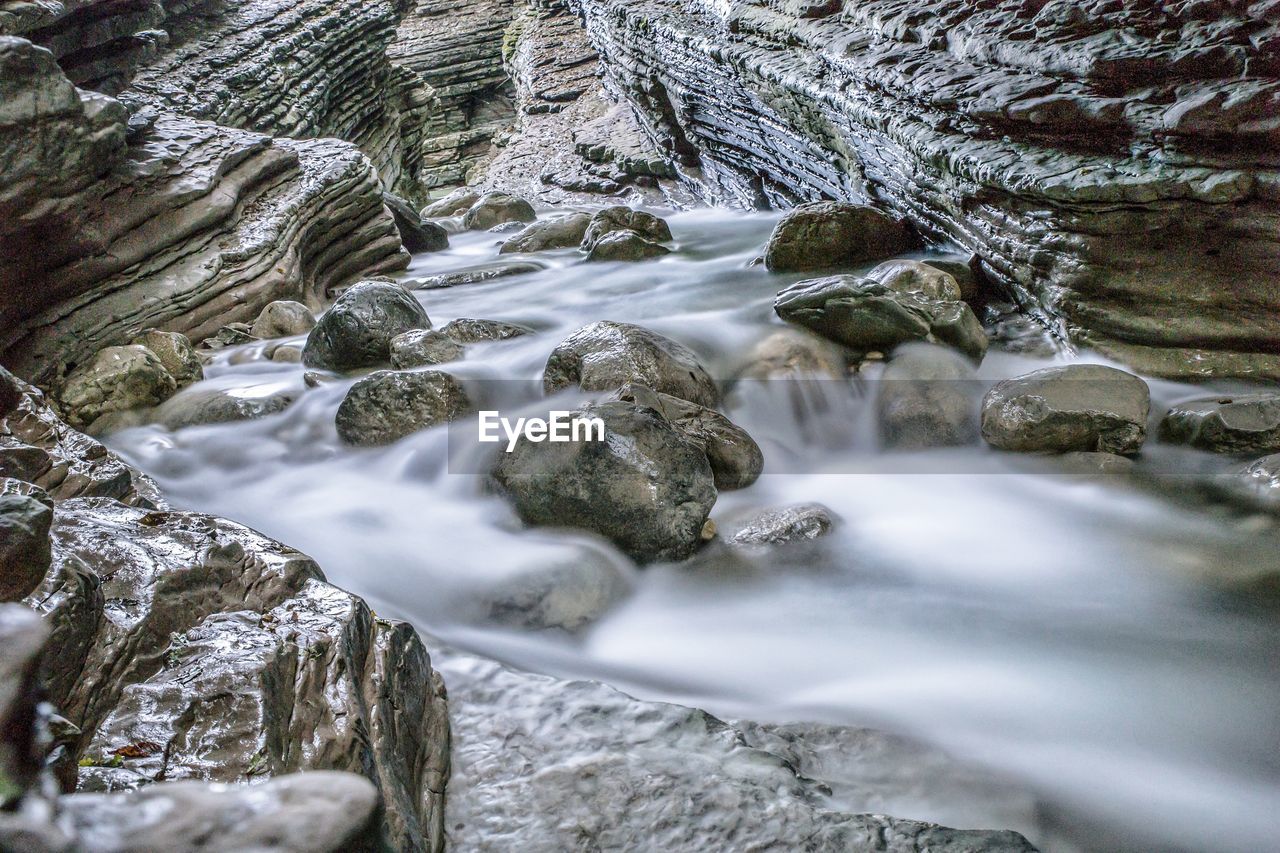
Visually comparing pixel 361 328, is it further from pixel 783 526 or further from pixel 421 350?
pixel 783 526

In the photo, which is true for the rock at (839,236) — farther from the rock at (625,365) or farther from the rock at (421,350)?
the rock at (421,350)

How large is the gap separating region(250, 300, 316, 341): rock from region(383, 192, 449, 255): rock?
12.1ft

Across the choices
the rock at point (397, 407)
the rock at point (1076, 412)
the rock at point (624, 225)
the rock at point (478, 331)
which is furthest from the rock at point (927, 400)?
the rock at point (624, 225)

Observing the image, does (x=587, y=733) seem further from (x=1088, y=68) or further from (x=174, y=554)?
(x=1088, y=68)

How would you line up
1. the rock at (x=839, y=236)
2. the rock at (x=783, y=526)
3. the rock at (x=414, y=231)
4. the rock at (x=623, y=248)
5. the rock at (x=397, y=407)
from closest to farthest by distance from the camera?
1. the rock at (x=783, y=526)
2. the rock at (x=397, y=407)
3. the rock at (x=839, y=236)
4. the rock at (x=623, y=248)
5. the rock at (x=414, y=231)

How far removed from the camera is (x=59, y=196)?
5.11 m

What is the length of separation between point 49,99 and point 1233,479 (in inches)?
265

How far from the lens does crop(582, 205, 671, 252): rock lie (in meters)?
8.77

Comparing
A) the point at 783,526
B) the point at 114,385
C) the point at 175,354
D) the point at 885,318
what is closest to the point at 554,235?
the point at 175,354

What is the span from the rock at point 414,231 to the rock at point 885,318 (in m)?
6.59

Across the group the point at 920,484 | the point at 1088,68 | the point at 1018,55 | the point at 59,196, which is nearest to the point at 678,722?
the point at 920,484

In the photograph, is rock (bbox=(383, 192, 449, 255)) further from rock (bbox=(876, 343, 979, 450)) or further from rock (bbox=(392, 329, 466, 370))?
rock (bbox=(876, 343, 979, 450))

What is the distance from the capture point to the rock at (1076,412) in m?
3.68

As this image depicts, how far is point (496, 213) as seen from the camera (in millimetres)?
11562
